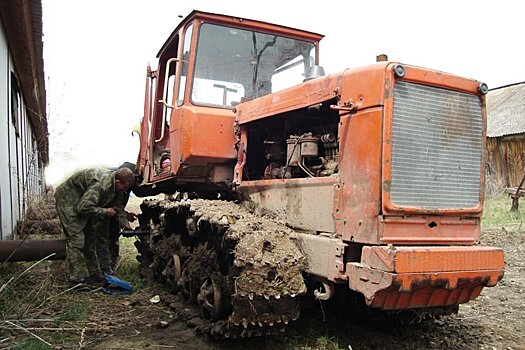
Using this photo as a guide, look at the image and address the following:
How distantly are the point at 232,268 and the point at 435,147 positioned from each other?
5.79 feet

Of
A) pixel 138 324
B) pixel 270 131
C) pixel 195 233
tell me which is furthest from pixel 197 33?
pixel 138 324

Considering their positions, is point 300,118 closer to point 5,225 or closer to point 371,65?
point 371,65

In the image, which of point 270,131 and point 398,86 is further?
point 270,131

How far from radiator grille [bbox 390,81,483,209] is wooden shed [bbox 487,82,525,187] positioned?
702 inches

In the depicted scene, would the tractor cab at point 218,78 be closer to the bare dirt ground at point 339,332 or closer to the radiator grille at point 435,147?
the bare dirt ground at point 339,332

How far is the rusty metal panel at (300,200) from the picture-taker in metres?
3.92

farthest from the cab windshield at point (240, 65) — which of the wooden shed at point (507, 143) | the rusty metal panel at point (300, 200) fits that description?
the wooden shed at point (507, 143)

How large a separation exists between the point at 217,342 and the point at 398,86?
8.09 feet

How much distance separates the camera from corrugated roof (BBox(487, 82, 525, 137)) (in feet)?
68.6

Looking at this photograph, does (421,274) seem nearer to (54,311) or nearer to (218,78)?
(218,78)

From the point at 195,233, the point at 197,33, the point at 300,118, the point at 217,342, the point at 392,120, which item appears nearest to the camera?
the point at 392,120

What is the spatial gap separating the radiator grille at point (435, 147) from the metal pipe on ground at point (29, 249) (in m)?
3.62

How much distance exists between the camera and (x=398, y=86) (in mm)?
3564

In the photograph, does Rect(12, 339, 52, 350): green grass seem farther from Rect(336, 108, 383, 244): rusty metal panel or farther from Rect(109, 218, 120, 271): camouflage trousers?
Rect(109, 218, 120, 271): camouflage trousers
